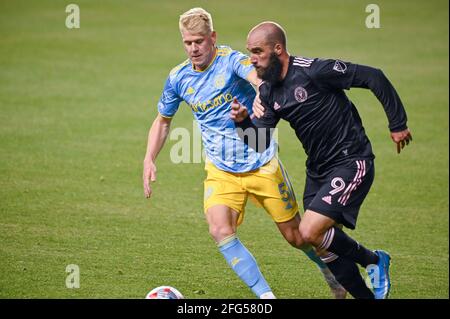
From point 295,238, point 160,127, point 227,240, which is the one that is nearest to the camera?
point 227,240

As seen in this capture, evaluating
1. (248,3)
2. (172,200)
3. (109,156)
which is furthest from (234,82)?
(248,3)

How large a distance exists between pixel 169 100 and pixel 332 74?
158 centimetres

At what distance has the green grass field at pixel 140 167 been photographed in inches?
326

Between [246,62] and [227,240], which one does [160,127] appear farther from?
[227,240]

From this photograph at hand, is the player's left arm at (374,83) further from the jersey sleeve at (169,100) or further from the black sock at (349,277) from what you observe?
the jersey sleeve at (169,100)

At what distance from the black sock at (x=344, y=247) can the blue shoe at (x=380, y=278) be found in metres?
0.08

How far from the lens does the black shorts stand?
7.00 metres

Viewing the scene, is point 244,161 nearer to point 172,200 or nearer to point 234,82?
point 234,82

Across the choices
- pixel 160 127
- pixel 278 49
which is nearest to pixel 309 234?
pixel 278 49

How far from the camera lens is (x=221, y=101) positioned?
7.41 metres


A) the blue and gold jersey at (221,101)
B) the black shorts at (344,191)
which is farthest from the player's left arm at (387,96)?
the blue and gold jersey at (221,101)
